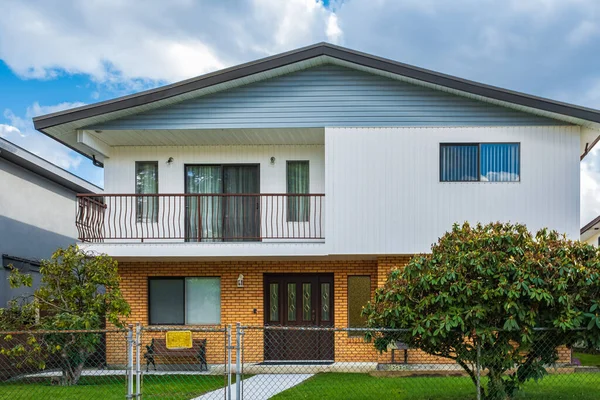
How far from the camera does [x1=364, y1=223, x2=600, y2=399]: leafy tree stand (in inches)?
320

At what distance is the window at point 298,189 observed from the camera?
49.7ft

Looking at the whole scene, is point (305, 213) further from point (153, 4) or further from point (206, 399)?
point (153, 4)

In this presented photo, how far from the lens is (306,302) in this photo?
1559 cm

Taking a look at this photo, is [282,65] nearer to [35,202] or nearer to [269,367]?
[269,367]

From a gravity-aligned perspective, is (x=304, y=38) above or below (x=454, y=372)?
above

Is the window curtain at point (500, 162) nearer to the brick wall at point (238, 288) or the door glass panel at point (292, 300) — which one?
the brick wall at point (238, 288)

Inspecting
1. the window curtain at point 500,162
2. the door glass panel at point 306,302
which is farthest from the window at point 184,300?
the window curtain at point 500,162

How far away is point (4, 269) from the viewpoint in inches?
609

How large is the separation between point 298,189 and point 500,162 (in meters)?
4.74

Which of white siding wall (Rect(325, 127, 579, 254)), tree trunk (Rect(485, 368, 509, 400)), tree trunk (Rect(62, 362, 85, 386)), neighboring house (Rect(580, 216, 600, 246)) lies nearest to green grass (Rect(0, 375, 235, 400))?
tree trunk (Rect(62, 362, 85, 386))

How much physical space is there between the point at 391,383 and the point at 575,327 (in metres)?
4.81

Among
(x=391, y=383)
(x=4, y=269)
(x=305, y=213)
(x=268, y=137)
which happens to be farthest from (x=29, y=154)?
(x=391, y=383)

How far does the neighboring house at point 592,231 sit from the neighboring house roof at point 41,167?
20.1 m

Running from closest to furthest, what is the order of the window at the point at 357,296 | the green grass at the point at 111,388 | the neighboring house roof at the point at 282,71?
the green grass at the point at 111,388 < the neighboring house roof at the point at 282,71 < the window at the point at 357,296
